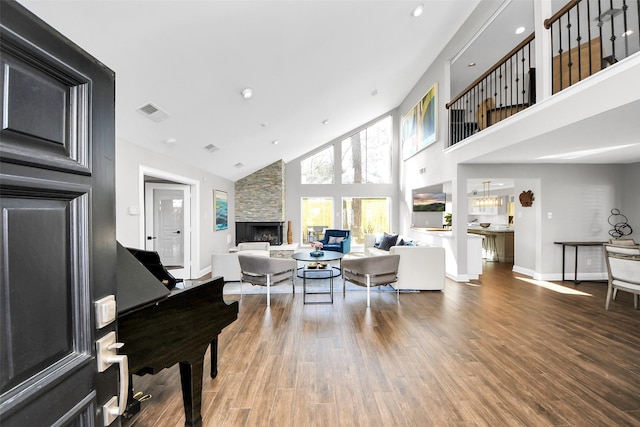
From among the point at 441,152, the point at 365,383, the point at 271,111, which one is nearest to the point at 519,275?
the point at 441,152

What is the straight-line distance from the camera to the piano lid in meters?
1.31

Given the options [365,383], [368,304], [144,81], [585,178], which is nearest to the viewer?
[365,383]

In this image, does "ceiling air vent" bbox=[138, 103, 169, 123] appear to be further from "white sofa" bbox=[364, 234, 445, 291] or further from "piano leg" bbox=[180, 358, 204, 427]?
"white sofa" bbox=[364, 234, 445, 291]

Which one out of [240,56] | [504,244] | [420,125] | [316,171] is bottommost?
[504,244]

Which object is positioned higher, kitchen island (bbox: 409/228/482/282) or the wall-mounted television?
the wall-mounted television

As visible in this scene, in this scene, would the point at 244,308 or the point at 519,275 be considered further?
the point at 519,275

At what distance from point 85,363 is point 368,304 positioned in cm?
359

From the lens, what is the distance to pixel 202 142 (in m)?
4.69

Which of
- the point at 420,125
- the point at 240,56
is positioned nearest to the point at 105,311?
the point at 240,56

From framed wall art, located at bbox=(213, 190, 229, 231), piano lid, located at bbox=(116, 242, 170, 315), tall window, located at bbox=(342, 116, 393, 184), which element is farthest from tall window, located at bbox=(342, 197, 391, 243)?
piano lid, located at bbox=(116, 242, 170, 315)

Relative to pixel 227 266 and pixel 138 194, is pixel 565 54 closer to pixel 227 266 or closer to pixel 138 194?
pixel 227 266

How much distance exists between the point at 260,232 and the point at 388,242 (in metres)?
3.79

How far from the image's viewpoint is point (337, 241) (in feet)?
25.2

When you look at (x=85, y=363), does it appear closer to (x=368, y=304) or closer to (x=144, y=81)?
(x=144, y=81)
